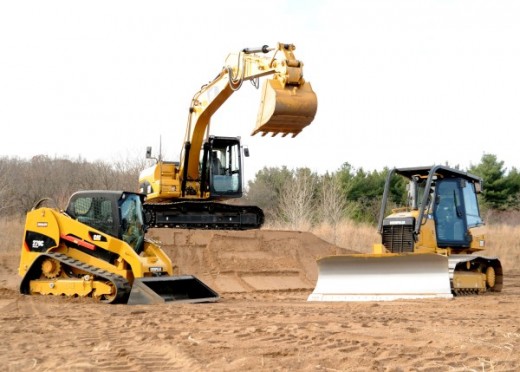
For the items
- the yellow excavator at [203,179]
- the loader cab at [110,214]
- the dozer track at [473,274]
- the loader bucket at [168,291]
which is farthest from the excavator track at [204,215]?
the dozer track at [473,274]

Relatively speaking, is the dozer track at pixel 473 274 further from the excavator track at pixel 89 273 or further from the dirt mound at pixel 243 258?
the excavator track at pixel 89 273

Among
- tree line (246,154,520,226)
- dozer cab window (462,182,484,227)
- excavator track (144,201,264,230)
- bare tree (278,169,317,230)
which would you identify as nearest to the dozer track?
dozer cab window (462,182,484,227)

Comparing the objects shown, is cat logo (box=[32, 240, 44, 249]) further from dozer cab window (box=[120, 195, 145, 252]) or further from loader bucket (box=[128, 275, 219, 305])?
loader bucket (box=[128, 275, 219, 305])

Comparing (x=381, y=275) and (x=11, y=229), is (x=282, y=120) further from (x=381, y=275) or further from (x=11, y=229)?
(x=11, y=229)

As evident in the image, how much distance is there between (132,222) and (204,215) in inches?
293

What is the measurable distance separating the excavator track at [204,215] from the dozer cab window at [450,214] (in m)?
7.67

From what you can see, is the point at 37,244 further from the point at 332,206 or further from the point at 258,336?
the point at 332,206

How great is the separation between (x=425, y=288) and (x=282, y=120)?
151 inches

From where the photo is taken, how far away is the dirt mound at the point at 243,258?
56.4ft

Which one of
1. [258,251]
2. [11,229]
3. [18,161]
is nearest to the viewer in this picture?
[258,251]

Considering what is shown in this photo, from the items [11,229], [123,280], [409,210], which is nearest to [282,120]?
[409,210]

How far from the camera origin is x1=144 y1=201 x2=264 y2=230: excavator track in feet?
65.2

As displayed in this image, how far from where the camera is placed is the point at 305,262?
18875 mm

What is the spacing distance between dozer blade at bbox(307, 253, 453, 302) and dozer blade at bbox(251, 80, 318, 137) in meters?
2.50
